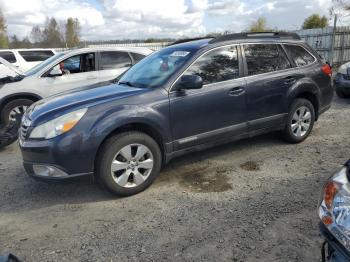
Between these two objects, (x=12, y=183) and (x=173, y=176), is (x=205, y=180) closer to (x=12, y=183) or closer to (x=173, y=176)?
(x=173, y=176)

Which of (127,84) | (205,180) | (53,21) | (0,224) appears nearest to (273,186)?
(205,180)

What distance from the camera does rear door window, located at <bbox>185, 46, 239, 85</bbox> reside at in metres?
4.43

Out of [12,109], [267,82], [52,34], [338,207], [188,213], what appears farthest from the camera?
[52,34]

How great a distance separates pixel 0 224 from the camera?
3539 mm

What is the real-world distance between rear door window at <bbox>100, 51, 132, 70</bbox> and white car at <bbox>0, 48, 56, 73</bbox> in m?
6.45

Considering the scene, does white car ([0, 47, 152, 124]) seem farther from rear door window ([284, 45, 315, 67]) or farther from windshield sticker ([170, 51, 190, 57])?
rear door window ([284, 45, 315, 67])

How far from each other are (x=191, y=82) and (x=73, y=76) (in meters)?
4.21

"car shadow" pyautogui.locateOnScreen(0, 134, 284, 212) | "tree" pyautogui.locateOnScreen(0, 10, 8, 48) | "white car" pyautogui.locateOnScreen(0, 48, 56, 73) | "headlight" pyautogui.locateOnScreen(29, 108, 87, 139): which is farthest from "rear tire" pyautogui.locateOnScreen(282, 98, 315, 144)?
"tree" pyautogui.locateOnScreen(0, 10, 8, 48)

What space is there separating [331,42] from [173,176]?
14157 mm

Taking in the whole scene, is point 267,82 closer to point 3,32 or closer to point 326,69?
point 326,69

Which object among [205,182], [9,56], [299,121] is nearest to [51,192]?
[205,182]

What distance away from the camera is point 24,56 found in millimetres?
13430

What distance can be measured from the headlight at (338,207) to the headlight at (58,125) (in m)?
2.62

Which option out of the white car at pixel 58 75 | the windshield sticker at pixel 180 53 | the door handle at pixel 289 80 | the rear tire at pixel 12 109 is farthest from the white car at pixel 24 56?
the door handle at pixel 289 80
